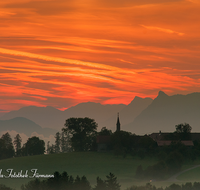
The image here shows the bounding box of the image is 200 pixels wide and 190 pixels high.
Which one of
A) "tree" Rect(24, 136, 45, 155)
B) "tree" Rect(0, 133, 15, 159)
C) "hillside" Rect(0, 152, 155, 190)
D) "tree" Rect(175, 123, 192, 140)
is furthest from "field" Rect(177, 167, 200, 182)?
"tree" Rect(0, 133, 15, 159)

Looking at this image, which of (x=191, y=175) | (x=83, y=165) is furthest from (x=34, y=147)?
(x=191, y=175)

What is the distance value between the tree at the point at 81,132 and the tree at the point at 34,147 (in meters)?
22.3

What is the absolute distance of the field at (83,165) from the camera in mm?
122894

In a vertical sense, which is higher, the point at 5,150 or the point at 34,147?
the point at 34,147

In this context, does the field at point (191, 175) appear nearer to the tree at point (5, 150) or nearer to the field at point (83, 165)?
the field at point (83, 165)

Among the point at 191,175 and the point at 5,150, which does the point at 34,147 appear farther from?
the point at 191,175

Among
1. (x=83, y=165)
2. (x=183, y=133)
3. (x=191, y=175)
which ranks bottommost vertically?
(x=191, y=175)

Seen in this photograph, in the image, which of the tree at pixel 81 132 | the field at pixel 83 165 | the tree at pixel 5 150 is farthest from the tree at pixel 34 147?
the field at pixel 83 165

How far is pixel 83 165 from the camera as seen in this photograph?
13662 centimetres

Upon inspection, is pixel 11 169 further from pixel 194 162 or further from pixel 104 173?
pixel 194 162

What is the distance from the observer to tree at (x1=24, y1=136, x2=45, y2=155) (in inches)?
7239

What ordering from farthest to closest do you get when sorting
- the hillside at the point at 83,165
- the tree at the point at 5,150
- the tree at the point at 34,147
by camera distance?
the tree at the point at 34,147 → the tree at the point at 5,150 → the hillside at the point at 83,165

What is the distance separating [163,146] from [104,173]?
1257 inches

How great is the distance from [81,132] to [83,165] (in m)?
32.4
